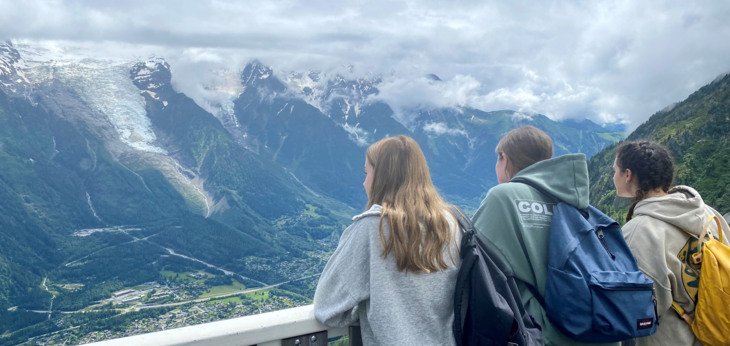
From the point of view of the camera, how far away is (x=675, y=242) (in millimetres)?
4355

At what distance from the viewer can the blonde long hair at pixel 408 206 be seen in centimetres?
316

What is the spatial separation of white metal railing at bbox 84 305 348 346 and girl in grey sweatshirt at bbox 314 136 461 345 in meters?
0.11

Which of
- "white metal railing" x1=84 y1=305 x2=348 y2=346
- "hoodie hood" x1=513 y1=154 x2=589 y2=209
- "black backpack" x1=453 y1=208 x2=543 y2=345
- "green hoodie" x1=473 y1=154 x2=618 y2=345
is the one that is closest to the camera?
"white metal railing" x1=84 y1=305 x2=348 y2=346

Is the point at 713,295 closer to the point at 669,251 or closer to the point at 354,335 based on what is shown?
the point at 669,251

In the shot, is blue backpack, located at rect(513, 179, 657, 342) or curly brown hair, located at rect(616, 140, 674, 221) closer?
blue backpack, located at rect(513, 179, 657, 342)

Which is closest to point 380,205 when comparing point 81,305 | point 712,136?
point 712,136

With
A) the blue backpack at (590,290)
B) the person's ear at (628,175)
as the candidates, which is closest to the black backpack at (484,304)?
the blue backpack at (590,290)

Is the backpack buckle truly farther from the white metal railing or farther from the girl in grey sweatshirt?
the white metal railing

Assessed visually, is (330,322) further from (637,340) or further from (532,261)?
(637,340)

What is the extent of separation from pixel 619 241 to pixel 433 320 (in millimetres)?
1753

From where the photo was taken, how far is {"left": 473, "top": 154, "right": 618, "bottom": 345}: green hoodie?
3.91 meters

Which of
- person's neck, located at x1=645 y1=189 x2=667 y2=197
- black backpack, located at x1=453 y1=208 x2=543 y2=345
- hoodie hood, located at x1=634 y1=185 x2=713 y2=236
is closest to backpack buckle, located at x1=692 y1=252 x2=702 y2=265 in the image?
hoodie hood, located at x1=634 y1=185 x2=713 y2=236

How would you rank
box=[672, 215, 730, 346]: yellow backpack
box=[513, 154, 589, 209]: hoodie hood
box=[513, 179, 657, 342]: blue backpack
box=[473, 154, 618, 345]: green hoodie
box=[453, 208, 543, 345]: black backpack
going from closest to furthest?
box=[453, 208, 543, 345]: black backpack < box=[513, 179, 657, 342]: blue backpack < box=[473, 154, 618, 345]: green hoodie < box=[513, 154, 589, 209]: hoodie hood < box=[672, 215, 730, 346]: yellow backpack

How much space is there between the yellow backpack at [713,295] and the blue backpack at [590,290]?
0.64 metres
